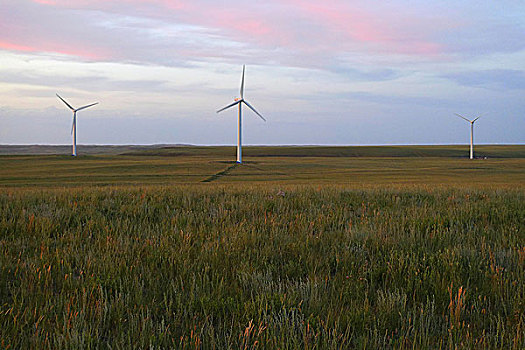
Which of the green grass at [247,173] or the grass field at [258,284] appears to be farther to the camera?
the green grass at [247,173]

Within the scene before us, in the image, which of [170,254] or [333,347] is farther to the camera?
[170,254]

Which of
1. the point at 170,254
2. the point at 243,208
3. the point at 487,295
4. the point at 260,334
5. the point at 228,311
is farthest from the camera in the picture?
the point at 243,208

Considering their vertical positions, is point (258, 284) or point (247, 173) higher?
point (258, 284)

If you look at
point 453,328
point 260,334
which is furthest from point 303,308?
point 453,328

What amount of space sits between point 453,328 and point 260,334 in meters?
1.76

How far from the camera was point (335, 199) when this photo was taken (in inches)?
451

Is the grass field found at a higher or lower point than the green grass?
higher

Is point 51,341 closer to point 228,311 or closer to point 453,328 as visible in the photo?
point 228,311

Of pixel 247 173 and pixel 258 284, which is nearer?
pixel 258 284

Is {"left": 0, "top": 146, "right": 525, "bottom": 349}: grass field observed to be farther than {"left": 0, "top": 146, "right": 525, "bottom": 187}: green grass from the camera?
No

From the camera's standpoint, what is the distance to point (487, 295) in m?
4.60

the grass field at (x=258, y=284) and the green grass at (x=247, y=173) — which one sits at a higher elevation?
the grass field at (x=258, y=284)

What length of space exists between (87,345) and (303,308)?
201 cm

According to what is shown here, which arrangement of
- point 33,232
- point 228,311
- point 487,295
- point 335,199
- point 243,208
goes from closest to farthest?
point 228,311 < point 487,295 < point 33,232 < point 243,208 < point 335,199
